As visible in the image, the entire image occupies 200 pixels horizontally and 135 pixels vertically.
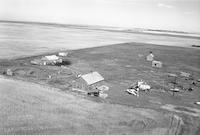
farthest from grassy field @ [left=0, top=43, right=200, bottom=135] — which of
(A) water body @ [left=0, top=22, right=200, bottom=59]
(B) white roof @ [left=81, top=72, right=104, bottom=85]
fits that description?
(A) water body @ [left=0, top=22, right=200, bottom=59]

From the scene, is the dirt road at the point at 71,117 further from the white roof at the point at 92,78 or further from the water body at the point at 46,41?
the water body at the point at 46,41

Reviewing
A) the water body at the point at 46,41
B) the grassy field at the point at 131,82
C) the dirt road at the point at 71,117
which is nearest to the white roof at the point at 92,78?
the grassy field at the point at 131,82

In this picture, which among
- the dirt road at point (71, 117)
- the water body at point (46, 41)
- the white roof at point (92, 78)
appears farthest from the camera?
the water body at point (46, 41)

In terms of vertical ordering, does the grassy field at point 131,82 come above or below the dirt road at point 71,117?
above

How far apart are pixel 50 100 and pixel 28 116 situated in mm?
1292

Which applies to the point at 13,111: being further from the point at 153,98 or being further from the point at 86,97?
the point at 153,98

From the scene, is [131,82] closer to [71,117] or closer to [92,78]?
[92,78]

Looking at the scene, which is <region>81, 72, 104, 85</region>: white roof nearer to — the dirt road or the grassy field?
the grassy field

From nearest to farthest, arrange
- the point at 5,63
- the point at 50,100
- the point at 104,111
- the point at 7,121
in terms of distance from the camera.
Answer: the point at 7,121 → the point at 104,111 → the point at 50,100 → the point at 5,63

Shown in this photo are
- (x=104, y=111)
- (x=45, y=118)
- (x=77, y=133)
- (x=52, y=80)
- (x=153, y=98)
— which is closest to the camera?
(x=77, y=133)

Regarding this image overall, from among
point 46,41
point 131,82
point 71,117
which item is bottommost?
point 71,117

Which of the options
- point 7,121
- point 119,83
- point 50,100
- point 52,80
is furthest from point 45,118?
point 119,83

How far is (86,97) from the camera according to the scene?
23.4ft

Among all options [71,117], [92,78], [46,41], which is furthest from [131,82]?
[46,41]
